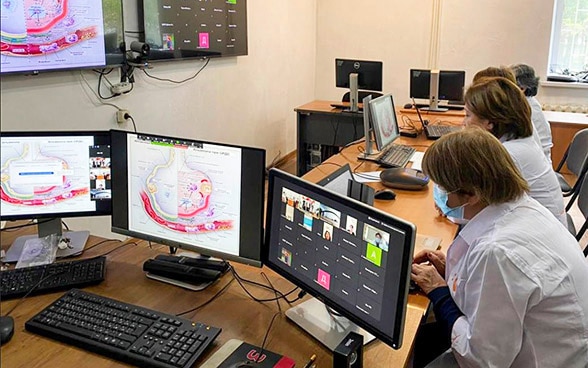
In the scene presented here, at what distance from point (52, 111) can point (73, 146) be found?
46.8 inches

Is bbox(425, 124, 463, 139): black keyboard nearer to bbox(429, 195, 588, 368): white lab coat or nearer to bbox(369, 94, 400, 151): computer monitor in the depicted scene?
bbox(369, 94, 400, 151): computer monitor

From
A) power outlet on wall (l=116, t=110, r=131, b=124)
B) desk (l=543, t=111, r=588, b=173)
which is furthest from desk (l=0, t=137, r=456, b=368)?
desk (l=543, t=111, r=588, b=173)

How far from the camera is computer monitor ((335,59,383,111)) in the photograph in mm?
4602

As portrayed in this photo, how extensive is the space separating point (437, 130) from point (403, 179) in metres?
1.36

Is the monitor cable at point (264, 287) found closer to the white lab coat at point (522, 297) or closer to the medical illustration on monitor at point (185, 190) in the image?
the medical illustration on monitor at point (185, 190)

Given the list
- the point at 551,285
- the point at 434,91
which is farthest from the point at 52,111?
the point at 434,91

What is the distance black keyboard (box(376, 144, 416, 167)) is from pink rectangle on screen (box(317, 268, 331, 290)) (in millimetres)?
1840

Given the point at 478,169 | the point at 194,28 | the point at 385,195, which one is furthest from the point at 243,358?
the point at 194,28

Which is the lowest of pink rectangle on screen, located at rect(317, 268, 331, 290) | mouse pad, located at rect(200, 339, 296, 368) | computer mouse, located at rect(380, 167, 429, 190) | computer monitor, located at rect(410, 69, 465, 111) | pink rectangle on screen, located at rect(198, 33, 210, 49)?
mouse pad, located at rect(200, 339, 296, 368)

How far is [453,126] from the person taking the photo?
4.14 meters

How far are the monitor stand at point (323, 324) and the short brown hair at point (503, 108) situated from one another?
1.34m

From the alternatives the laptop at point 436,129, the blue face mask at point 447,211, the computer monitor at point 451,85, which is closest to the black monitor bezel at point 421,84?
the computer monitor at point 451,85

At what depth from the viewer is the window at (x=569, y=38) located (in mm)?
5758

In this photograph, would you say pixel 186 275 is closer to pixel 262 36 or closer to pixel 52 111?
pixel 52 111
